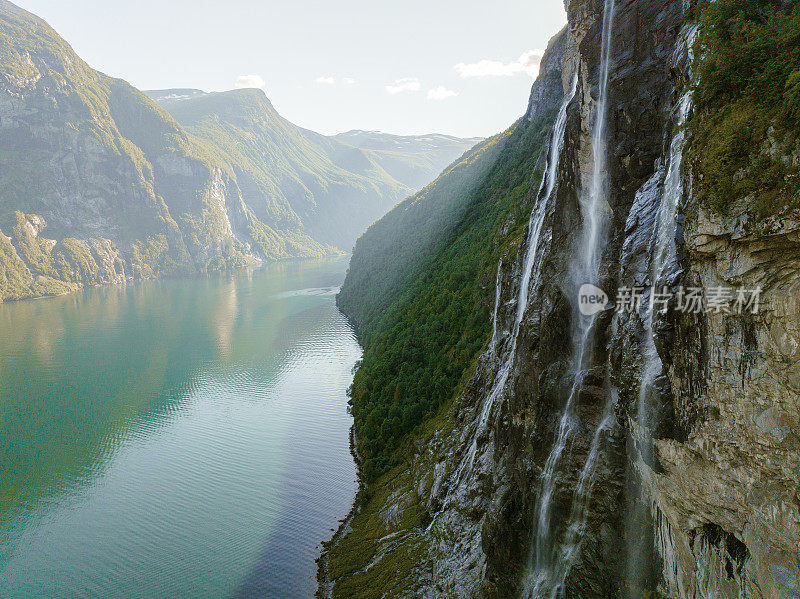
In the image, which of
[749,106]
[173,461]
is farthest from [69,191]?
[749,106]

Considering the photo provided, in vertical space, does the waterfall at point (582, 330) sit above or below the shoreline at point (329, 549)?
above

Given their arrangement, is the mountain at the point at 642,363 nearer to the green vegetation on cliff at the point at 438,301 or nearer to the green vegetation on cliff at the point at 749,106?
the green vegetation on cliff at the point at 749,106

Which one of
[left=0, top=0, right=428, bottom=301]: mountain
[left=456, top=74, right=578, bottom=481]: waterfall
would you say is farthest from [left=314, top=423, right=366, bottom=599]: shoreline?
[left=0, top=0, right=428, bottom=301]: mountain

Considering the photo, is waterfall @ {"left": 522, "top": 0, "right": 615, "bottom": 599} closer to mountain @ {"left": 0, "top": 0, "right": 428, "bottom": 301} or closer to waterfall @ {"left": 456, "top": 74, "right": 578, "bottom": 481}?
waterfall @ {"left": 456, "top": 74, "right": 578, "bottom": 481}

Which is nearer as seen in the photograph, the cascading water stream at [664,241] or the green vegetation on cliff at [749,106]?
the green vegetation on cliff at [749,106]

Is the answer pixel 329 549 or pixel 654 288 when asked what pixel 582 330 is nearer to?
pixel 654 288

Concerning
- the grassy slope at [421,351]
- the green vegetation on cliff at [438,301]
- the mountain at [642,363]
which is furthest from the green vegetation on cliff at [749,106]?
the green vegetation on cliff at [438,301]
